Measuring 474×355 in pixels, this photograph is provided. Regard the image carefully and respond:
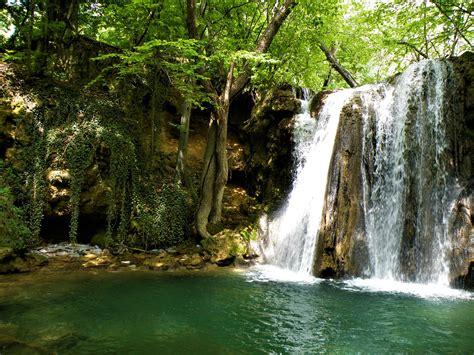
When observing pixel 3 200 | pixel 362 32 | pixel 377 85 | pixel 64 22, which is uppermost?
pixel 362 32

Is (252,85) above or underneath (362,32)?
underneath

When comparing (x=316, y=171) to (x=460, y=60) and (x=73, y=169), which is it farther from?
(x=73, y=169)

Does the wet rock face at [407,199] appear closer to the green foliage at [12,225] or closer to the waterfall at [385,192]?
the waterfall at [385,192]

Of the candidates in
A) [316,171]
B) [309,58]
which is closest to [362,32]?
[309,58]

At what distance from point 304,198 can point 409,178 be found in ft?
9.79

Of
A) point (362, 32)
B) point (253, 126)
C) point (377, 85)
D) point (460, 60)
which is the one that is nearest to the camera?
point (460, 60)

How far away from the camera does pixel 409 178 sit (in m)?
8.84

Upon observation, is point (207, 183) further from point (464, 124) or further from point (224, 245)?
point (464, 124)

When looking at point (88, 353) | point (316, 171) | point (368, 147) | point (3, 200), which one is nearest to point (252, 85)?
point (316, 171)

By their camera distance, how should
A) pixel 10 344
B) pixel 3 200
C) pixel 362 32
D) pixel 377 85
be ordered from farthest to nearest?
pixel 362 32, pixel 377 85, pixel 3 200, pixel 10 344

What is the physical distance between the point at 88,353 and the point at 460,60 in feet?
34.3

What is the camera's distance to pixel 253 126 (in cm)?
1278

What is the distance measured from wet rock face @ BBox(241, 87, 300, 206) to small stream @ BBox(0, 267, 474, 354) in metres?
4.94

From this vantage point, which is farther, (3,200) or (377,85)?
(377,85)
